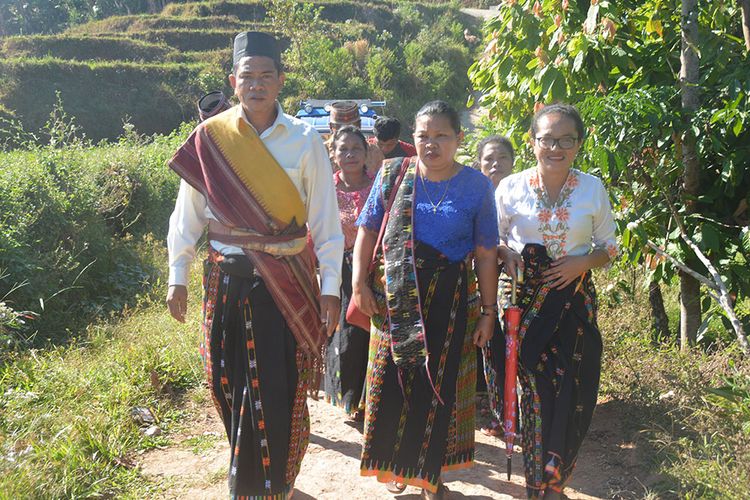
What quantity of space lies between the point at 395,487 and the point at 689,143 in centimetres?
249

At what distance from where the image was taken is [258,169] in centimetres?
317

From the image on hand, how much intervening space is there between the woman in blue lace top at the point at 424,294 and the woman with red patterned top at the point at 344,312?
103 cm

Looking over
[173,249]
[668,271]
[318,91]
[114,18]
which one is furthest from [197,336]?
[114,18]

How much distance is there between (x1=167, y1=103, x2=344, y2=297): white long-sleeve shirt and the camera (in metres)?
3.24

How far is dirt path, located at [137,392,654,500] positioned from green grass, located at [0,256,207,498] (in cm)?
11

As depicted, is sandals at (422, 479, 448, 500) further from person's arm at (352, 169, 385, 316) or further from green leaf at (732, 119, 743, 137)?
green leaf at (732, 119, 743, 137)

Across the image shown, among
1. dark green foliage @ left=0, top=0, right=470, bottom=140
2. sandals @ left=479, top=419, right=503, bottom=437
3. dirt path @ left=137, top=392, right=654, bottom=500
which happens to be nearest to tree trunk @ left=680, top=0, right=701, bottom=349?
dirt path @ left=137, top=392, right=654, bottom=500

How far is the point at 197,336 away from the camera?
5613 millimetres

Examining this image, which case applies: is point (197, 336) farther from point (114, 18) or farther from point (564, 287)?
point (114, 18)

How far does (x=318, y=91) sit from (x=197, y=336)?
16.8 meters

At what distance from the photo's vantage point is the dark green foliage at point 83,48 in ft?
81.1

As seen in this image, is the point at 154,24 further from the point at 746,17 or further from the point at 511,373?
the point at 511,373

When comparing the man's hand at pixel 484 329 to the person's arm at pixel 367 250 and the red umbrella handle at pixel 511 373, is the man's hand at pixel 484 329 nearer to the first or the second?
the red umbrella handle at pixel 511 373

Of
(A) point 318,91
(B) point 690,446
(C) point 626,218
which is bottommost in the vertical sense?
(B) point 690,446
